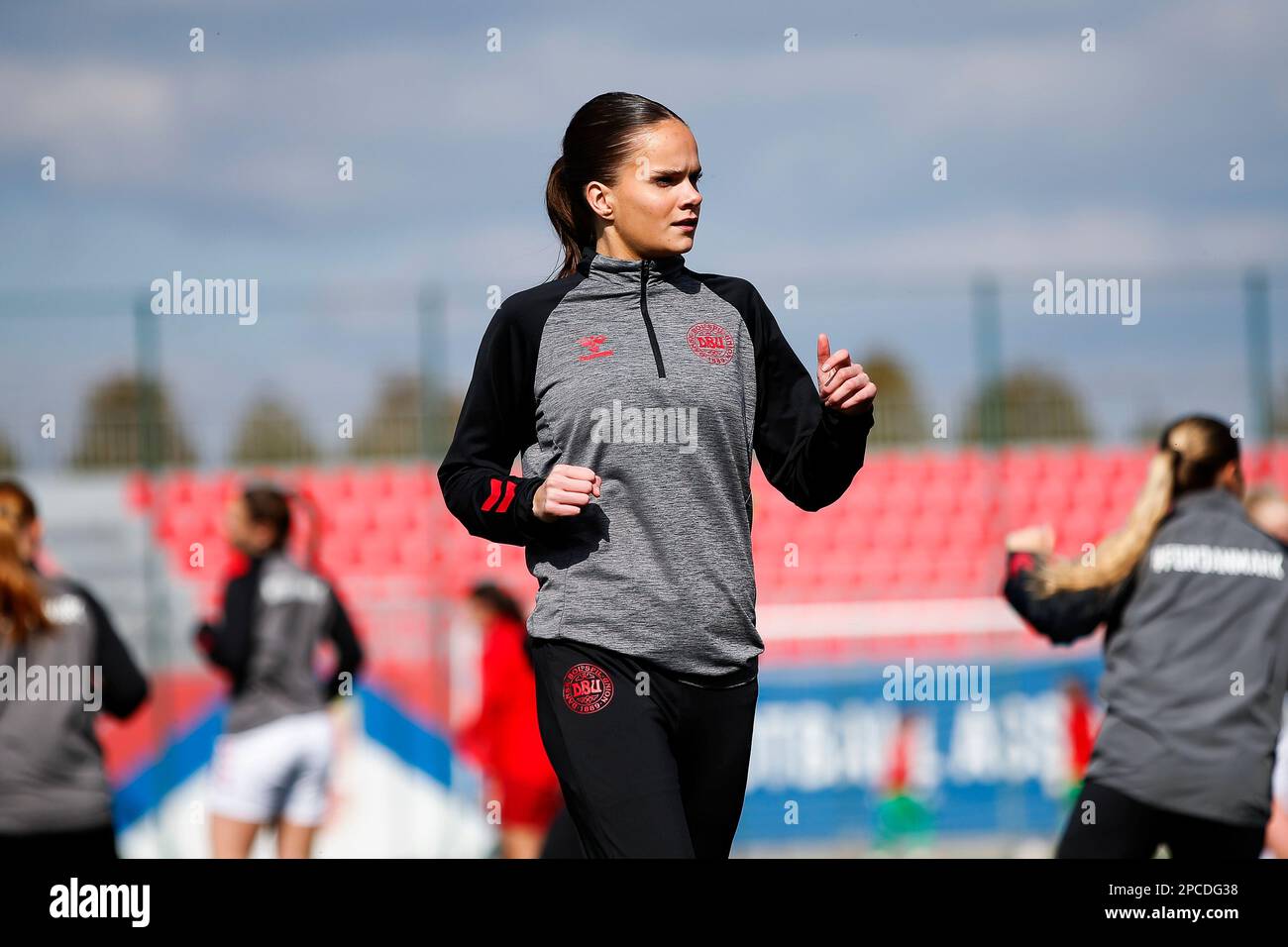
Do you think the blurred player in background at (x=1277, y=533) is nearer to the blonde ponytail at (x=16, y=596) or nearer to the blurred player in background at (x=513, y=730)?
the blurred player in background at (x=513, y=730)

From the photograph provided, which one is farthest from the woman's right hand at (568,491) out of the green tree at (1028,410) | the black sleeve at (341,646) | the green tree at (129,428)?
the green tree at (1028,410)

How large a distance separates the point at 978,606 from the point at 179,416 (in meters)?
5.23

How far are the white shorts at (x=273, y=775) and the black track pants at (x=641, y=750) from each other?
3835mm

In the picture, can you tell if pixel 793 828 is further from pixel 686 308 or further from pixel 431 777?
pixel 686 308

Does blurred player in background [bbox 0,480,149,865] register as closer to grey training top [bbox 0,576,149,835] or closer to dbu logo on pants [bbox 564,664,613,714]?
grey training top [bbox 0,576,149,835]

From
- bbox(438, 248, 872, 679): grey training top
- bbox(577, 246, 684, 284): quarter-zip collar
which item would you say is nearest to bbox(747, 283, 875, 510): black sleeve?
bbox(438, 248, 872, 679): grey training top

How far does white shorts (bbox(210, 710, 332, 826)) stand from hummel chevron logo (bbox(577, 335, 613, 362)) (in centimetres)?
403

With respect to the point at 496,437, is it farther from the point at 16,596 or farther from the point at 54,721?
the point at 16,596

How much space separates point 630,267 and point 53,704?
111 inches

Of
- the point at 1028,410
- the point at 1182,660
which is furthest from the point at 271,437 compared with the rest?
the point at 1182,660

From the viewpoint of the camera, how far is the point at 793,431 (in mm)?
2838

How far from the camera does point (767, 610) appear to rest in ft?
30.3

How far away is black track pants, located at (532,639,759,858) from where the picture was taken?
250 centimetres
